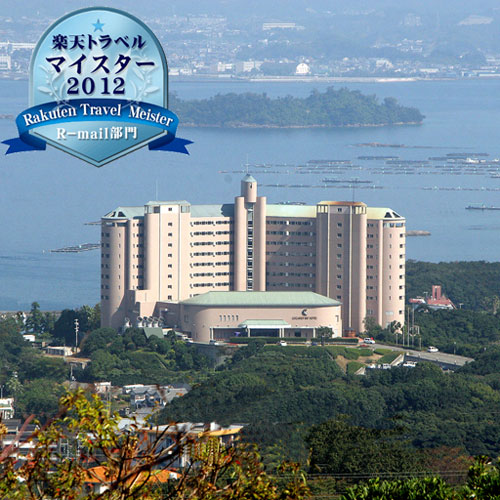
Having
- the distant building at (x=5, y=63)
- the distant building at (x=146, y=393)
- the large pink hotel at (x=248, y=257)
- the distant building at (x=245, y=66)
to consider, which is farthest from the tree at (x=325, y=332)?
the distant building at (x=245, y=66)

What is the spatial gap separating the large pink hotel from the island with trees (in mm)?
69543

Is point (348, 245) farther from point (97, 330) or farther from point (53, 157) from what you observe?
→ point (53, 157)

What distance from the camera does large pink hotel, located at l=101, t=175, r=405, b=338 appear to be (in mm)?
29688

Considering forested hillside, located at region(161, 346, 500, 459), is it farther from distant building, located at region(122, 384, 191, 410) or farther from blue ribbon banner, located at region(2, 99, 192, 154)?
blue ribbon banner, located at region(2, 99, 192, 154)

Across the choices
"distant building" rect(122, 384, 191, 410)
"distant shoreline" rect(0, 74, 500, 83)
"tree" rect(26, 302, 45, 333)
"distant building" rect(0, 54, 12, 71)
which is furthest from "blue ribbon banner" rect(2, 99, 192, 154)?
"distant shoreline" rect(0, 74, 500, 83)

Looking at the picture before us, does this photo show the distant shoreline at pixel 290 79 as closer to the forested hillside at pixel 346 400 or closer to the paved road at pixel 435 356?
the paved road at pixel 435 356

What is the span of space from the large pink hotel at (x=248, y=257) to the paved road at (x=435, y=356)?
3.62 feet

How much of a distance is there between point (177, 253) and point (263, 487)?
2399cm

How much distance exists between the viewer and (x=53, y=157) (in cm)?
9144

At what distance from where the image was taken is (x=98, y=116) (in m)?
7.76

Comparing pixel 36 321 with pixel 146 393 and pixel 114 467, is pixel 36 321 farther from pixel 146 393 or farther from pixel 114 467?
pixel 114 467

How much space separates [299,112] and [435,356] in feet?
245

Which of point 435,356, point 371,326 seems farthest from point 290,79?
point 435,356

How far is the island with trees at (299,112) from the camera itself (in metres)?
101
